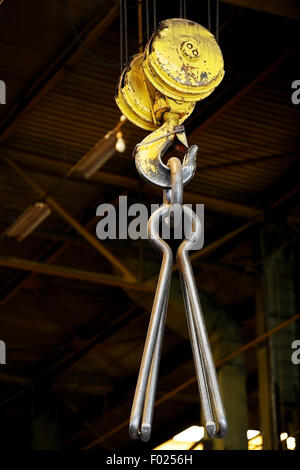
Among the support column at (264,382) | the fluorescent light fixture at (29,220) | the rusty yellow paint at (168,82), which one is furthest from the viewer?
the support column at (264,382)

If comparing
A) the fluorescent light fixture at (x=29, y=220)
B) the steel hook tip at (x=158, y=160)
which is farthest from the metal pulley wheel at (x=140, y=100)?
the fluorescent light fixture at (x=29, y=220)

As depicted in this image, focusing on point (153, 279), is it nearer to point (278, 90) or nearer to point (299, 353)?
point (299, 353)

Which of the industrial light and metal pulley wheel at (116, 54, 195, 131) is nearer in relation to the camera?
metal pulley wheel at (116, 54, 195, 131)

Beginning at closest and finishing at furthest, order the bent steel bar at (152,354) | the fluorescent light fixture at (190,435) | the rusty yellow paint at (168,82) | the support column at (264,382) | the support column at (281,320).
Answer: the bent steel bar at (152,354), the rusty yellow paint at (168,82), the support column at (264,382), the support column at (281,320), the fluorescent light fixture at (190,435)

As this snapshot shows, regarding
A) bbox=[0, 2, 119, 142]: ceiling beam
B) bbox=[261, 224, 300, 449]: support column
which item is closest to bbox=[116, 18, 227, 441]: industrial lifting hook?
bbox=[0, 2, 119, 142]: ceiling beam

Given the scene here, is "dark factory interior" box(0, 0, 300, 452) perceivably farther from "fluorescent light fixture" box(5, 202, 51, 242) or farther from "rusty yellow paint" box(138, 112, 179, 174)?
"rusty yellow paint" box(138, 112, 179, 174)

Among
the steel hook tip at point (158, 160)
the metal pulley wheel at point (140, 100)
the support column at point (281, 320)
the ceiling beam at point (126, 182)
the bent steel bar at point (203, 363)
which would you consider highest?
the ceiling beam at point (126, 182)

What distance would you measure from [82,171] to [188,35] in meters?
11.1

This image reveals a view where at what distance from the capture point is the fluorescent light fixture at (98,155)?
13297 mm

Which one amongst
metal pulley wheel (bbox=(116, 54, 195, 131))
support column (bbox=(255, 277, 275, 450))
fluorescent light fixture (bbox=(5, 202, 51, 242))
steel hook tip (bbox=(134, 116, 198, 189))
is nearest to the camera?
steel hook tip (bbox=(134, 116, 198, 189))

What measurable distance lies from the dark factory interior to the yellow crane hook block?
213 inches

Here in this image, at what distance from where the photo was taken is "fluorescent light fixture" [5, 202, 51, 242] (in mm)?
14820

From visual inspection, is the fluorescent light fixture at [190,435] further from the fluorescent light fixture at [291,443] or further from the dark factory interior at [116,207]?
the fluorescent light fixture at [291,443]
